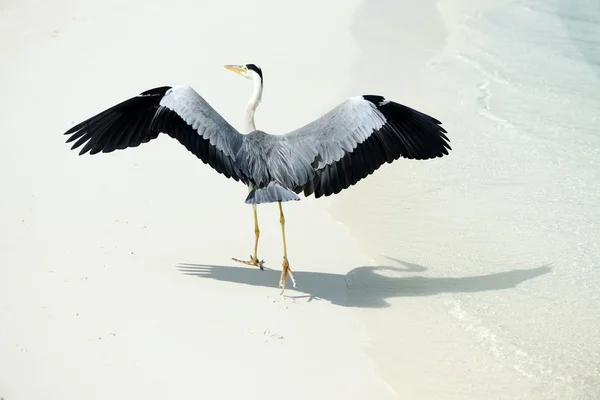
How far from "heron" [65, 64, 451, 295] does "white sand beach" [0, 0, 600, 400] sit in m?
0.68

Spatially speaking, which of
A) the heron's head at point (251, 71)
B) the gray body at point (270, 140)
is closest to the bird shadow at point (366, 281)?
the gray body at point (270, 140)

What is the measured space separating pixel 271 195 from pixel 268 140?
773mm

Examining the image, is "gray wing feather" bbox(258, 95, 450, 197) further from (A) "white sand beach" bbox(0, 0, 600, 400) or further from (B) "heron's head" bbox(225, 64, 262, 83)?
(A) "white sand beach" bbox(0, 0, 600, 400)

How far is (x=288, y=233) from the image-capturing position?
8539 millimetres

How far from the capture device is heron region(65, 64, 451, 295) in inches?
296

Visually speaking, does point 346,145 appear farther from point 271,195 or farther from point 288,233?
point 288,233

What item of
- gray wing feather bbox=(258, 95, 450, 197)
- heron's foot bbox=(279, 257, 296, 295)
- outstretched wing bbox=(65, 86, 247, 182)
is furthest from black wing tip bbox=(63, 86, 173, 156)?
heron's foot bbox=(279, 257, 296, 295)

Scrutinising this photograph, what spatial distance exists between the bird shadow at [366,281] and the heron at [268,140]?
160mm

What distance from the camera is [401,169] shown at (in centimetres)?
1020

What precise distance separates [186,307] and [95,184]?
89.3 inches

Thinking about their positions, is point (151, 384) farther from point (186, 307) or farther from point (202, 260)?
point (202, 260)

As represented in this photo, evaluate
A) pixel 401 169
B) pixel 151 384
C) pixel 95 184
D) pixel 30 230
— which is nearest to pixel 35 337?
pixel 151 384

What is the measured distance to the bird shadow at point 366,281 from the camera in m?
7.58

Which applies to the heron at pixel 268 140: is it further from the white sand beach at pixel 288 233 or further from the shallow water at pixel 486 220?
the shallow water at pixel 486 220
